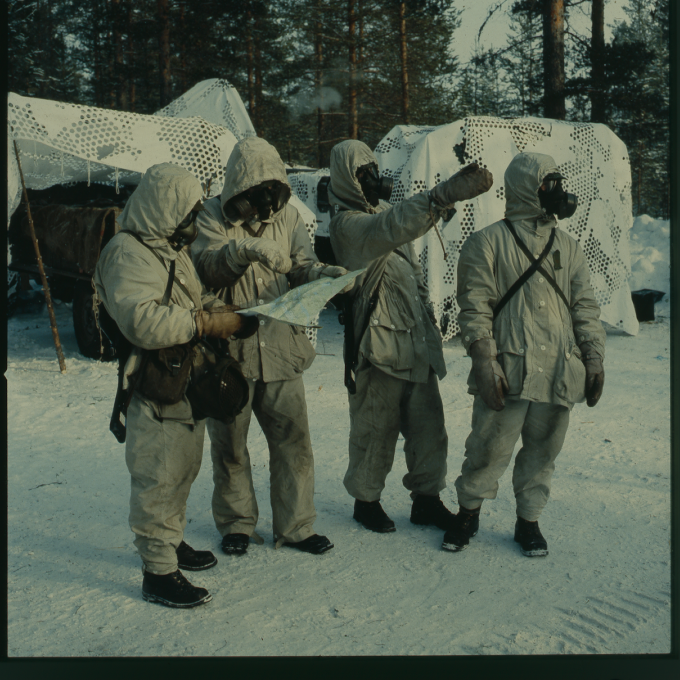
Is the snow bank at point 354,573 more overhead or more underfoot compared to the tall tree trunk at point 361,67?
more underfoot

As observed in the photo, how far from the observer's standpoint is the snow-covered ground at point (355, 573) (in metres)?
2.64

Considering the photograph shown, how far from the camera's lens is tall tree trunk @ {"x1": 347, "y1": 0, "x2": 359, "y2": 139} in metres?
12.5

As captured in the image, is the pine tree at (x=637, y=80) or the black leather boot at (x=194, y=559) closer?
the black leather boot at (x=194, y=559)

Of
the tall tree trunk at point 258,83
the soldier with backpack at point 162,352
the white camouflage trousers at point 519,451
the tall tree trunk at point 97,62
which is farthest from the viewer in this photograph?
the tall tree trunk at point 258,83

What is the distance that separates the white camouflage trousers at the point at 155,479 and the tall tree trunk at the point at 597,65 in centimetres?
971

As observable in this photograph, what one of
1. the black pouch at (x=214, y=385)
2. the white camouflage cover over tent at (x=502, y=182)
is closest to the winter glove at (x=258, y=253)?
the black pouch at (x=214, y=385)

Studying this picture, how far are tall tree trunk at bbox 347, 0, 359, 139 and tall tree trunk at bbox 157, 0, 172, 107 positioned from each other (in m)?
3.34

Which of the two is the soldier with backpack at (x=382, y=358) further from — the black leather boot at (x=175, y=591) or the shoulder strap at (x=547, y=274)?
the black leather boot at (x=175, y=591)

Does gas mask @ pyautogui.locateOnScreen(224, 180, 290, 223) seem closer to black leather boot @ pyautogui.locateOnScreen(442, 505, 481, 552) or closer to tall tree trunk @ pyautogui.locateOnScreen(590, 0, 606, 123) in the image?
black leather boot @ pyautogui.locateOnScreen(442, 505, 481, 552)

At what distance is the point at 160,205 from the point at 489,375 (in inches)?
61.8

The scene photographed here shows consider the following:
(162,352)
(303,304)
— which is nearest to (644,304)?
(303,304)

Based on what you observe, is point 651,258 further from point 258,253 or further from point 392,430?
point 258,253

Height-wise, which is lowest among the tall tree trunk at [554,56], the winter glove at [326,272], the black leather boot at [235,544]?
the black leather boot at [235,544]

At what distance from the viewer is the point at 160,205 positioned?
269 centimetres
